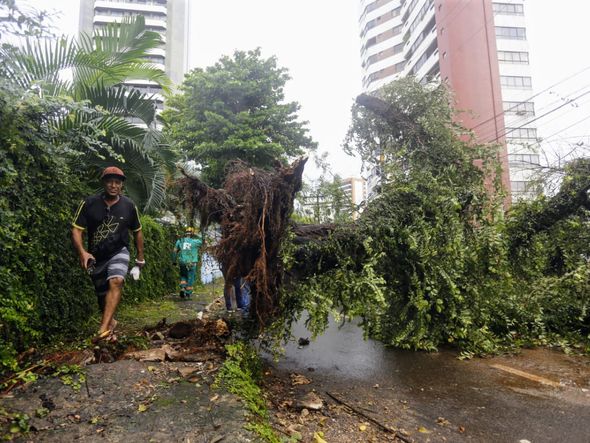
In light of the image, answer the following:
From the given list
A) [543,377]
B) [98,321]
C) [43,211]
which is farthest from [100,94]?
[543,377]

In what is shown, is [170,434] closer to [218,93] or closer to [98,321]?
[98,321]

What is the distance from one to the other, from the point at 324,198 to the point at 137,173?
336 cm

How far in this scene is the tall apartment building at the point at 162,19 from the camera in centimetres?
5193

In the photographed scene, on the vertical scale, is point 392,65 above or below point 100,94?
above

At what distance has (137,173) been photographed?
629 cm

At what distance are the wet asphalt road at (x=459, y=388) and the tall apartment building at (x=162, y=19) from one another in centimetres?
5171

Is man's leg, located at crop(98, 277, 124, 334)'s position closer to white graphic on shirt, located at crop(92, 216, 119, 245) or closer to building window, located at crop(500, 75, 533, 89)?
white graphic on shirt, located at crop(92, 216, 119, 245)

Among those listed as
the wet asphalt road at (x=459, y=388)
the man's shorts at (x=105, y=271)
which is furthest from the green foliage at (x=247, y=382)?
the man's shorts at (x=105, y=271)

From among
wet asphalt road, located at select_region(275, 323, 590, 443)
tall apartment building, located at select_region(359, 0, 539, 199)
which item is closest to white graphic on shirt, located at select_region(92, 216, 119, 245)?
wet asphalt road, located at select_region(275, 323, 590, 443)

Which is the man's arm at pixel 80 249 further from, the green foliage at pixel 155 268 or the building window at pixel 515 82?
the building window at pixel 515 82

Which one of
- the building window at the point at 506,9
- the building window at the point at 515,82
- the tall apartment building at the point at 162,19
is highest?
the tall apartment building at the point at 162,19

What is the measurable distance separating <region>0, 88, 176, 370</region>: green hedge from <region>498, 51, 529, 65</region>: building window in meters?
37.0

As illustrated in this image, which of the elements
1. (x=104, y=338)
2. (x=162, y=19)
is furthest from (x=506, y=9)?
(x=162, y=19)

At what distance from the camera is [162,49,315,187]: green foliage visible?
1460 centimetres
